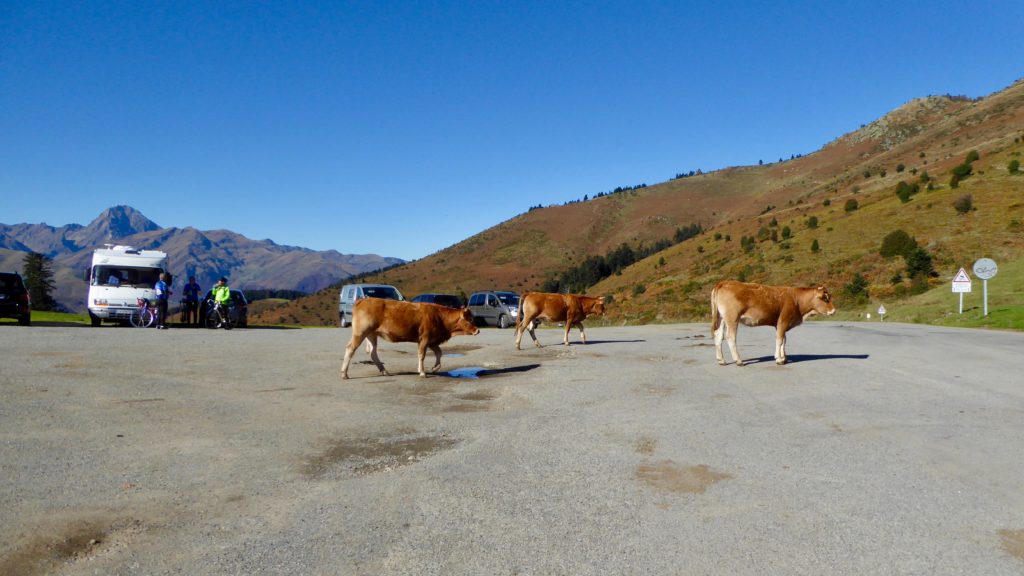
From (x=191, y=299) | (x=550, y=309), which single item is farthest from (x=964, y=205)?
(x=191, y=299)

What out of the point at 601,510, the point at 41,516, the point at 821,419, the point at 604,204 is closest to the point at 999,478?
the point at 821,419

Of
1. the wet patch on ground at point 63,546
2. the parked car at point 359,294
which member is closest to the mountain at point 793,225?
the parked car at point 359,294

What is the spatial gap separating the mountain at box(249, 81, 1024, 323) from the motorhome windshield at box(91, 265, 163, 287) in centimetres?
3558

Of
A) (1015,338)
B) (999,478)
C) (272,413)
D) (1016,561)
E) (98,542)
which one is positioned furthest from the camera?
(1015,338)

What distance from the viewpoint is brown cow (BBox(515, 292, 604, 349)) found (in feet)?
62.6

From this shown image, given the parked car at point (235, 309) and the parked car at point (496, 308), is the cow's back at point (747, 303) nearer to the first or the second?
the parked car at point (496, 308)

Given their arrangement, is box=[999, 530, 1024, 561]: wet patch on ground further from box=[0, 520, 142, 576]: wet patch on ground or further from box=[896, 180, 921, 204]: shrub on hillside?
box=[896, 180, 921, 204]: shrub on hillside

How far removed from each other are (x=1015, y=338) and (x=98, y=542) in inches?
941

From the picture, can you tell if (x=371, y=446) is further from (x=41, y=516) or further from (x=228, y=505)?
(x=41, y=516)

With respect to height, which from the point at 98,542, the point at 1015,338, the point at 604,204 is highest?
the point at 604,204

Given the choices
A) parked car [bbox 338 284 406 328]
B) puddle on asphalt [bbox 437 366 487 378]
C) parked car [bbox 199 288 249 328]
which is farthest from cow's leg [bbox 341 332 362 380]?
parked car [bbox 199 288 249 328]

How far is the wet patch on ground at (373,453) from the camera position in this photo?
630cm

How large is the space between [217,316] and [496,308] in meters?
14.7

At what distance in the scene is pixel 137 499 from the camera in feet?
17.2
